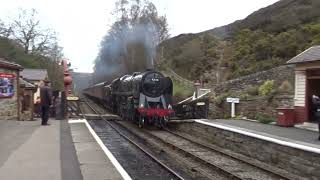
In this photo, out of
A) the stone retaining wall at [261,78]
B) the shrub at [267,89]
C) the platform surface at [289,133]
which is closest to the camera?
the platform surface at [289,133]

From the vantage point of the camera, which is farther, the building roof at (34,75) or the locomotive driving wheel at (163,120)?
the building roof at (34,75)

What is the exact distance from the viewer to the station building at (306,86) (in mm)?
19656

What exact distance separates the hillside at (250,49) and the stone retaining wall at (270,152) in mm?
20188

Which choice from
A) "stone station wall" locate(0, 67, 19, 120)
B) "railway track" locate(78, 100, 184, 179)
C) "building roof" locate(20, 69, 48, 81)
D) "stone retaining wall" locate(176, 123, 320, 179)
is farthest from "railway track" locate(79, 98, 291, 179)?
"building roof" locate(20, 69, 48, 81)

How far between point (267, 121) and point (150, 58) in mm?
26704

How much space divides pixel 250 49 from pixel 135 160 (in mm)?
33345

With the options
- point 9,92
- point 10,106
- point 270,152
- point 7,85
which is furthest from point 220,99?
point 270,152

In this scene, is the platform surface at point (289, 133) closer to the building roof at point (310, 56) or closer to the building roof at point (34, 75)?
the building roof at point (310, 56)

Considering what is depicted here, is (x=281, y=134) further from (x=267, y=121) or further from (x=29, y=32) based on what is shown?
(x=29, y=32)

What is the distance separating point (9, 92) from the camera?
832 inches

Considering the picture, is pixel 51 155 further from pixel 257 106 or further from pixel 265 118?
pixel 257 106

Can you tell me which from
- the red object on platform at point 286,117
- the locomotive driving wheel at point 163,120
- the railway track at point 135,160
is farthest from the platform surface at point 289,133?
the locomotive driving wheel at point 163,120

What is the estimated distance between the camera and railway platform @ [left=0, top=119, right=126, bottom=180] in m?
9.97

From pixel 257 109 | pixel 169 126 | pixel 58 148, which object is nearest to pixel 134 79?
pixel 169 126
